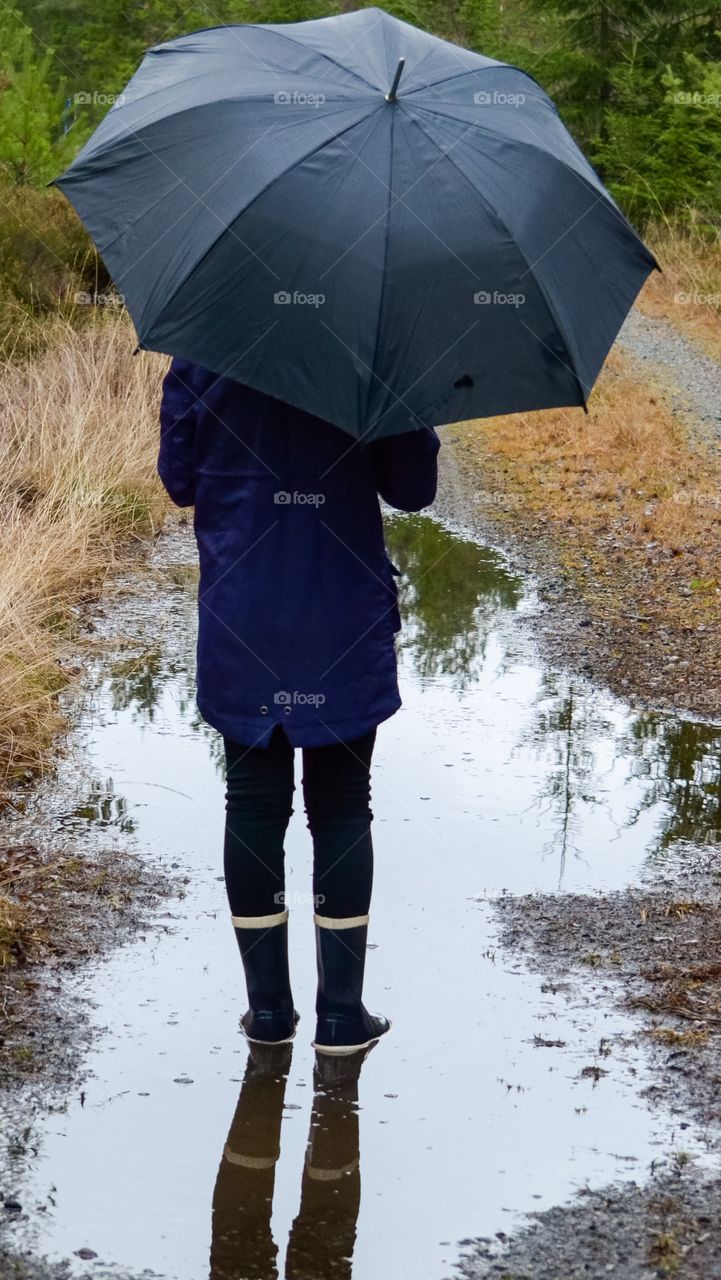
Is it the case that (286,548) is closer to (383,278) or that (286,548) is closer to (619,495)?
(383,278)

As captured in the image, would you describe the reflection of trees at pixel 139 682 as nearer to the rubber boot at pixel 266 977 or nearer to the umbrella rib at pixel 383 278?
the rubber boot at pixel 266 977

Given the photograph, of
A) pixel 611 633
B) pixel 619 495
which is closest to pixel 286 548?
pixel 611 633

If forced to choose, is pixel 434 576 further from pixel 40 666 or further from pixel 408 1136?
pixel 408 1136

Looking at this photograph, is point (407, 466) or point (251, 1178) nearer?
point (251, 1178)

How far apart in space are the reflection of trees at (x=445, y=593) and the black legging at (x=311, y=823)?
295 centimetres

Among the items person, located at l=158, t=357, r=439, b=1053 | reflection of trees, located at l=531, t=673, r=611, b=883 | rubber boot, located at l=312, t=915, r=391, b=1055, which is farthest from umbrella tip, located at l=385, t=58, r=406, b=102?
reflection of trees, located at l=531, t=673, r=611, b=883

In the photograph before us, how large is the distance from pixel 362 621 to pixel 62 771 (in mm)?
2268

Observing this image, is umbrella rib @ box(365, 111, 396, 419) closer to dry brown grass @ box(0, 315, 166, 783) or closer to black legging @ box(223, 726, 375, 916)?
black legging @ box(223, 726, 375, 916)

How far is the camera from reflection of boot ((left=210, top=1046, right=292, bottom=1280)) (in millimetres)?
2639

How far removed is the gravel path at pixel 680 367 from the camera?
12.8 m

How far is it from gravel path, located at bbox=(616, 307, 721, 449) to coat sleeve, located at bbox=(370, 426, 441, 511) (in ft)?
28.2

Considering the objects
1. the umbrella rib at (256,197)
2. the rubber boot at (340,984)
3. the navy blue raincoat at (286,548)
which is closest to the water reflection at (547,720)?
the rubber boot at (340,984)

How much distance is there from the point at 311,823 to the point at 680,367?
42.0 ft

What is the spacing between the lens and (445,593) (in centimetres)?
773
